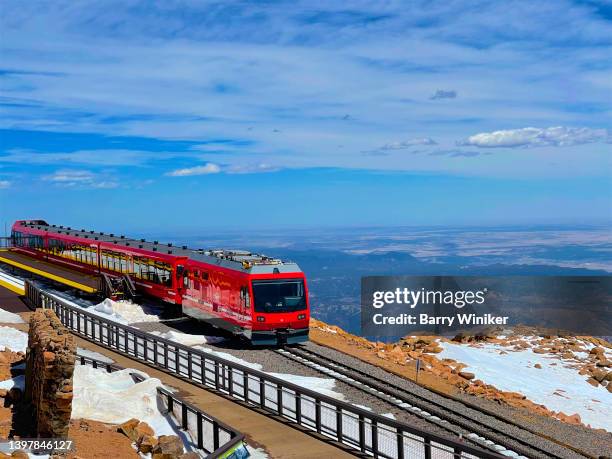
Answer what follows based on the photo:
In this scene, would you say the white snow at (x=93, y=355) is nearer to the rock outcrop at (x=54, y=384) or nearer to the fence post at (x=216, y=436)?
the rock outcrop at (x=54, y=384)

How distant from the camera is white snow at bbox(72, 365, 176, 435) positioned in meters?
15.7

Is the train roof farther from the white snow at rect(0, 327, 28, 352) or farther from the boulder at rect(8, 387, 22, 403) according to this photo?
the boulder at rect(8, 387, 22, 403)

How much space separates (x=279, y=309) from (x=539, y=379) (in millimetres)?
11863

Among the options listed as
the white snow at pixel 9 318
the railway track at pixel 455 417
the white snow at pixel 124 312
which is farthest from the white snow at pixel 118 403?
the white snow at pixel 124 312

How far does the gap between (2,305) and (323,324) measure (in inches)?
616

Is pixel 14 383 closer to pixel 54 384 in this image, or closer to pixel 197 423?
pixel 197 423

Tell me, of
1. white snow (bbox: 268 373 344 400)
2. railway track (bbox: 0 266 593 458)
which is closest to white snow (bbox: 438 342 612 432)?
railway track (bbox: 0 266 593 458)

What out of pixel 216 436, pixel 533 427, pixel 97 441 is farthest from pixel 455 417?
pixel 97 441

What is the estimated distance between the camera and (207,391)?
19.4m

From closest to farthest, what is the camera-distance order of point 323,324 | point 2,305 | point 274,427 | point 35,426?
point 35,426
point 274,427
point 2,305
point 323,324

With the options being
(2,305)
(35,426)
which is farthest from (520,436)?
(2,305)

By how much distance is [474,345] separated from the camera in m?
38.2

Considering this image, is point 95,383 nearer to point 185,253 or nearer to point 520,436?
point 520,436

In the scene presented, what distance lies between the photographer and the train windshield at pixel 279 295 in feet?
87.5
